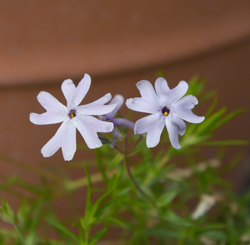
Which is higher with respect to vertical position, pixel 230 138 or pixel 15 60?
pixel 15 60

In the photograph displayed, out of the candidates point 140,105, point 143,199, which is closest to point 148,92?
Result: point 140,105

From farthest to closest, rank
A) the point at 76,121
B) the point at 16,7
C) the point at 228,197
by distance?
the point at 228,197 < the point at 16,7 < the point at 76,121

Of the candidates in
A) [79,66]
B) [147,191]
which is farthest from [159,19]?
[147,191]

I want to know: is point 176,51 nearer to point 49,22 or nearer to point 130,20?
point 130,20

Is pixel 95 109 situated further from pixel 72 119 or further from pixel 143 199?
pixel 143 199

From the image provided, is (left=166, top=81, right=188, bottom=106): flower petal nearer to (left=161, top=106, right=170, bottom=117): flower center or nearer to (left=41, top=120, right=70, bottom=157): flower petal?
(left=161, top=106, right=170, bottom=117): flower center

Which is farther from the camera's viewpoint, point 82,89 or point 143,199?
point 143,199

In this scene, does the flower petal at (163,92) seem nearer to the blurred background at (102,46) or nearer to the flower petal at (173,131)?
the flower petal at (173,131)
